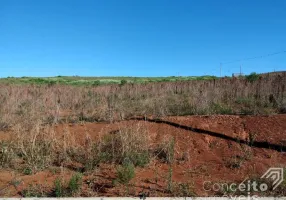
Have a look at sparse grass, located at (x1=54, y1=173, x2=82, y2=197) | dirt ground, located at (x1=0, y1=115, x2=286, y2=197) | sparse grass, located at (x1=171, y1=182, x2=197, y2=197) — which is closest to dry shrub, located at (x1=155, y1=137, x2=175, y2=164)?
dirt ground, located at (x1=0, y1=115, x2=286, y2=197)

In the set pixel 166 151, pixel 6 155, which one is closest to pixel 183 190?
pixel 166 151

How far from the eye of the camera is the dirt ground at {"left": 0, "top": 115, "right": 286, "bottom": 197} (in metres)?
6.07

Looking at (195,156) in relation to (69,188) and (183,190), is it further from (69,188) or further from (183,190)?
(69,188)

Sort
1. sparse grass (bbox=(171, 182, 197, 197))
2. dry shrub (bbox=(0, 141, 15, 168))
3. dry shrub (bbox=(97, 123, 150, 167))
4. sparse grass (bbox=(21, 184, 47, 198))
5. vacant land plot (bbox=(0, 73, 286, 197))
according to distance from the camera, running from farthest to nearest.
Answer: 1. dry shrub (bbox=(0, 141, 15, 168))
2. dry shrub (bbox=(97, 123, 150, 167))
3. vacant land plot (bbox=(0, 73, 286, 197))
4. sparse grass (bbox=(21, 184, 47, 198))
5. sparse grass (bbox=(171, 182, 197, 197))

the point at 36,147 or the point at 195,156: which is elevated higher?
the point at 36,147

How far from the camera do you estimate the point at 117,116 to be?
1069 centimetres

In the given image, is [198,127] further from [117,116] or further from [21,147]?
[21,147]

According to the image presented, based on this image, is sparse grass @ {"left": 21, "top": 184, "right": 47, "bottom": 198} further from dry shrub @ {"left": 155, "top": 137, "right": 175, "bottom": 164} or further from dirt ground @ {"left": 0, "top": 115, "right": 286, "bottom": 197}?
dry shrub @ {"left": 155, "top": 137, "right": 175, "bottom": 164}

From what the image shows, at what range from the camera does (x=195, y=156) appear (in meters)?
7.69

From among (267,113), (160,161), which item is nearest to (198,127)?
(160,161)

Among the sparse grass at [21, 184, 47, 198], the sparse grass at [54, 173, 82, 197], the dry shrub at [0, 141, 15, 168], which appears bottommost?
the sparse grass at [21, 184, 47, 198]

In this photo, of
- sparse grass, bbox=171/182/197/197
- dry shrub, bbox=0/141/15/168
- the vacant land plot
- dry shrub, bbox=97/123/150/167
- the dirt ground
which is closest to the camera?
sparse grass, bbox=171/182/197/197

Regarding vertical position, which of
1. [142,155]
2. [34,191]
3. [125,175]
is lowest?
[34,191]

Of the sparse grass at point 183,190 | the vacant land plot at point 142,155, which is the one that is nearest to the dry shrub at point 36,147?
the vacant land plot at point 142,155
